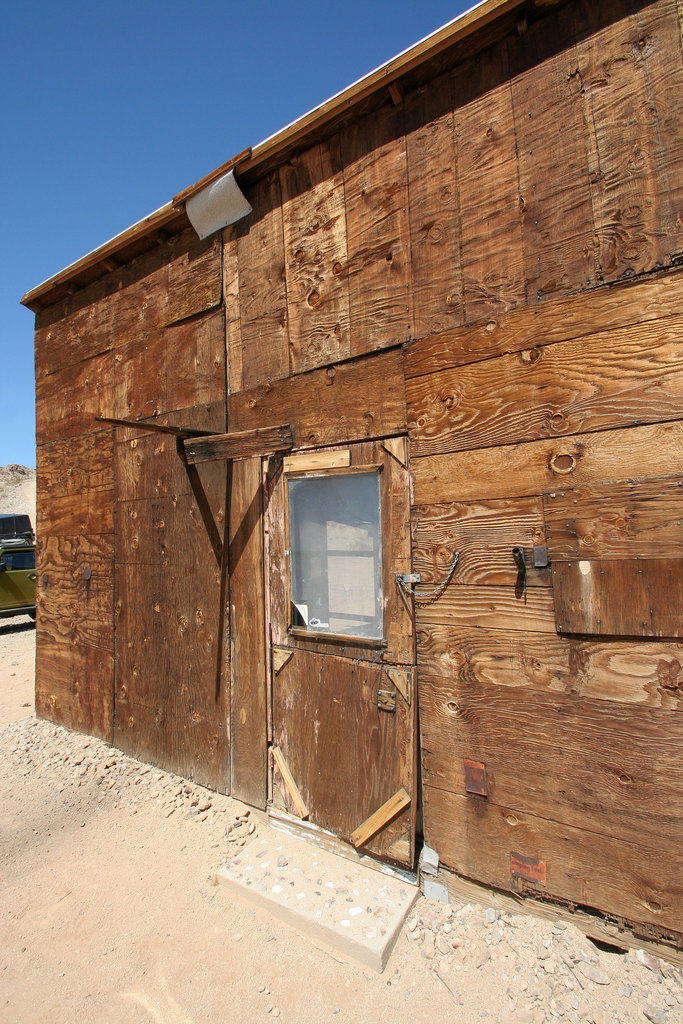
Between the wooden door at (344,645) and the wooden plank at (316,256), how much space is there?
73 cm

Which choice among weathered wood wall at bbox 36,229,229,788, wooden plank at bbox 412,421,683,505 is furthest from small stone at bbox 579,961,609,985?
weathered wood wall at bbox 36,229,229,788

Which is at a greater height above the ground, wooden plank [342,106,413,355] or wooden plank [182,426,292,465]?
wooden plank [342,106,413,355]

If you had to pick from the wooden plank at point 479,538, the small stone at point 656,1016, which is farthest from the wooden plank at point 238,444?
the small stone at point 656,1016

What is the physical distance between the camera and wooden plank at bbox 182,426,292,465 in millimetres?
3457

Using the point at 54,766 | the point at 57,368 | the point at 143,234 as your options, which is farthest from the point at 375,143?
the point at 54,766

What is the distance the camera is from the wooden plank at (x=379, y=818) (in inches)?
114

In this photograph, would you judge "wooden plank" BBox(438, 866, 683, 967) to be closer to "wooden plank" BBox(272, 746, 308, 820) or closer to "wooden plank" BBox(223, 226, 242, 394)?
"wooden plank" BBox(272, 746, 308, 820)

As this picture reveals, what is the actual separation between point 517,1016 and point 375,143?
4453 mm

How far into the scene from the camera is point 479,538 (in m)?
2.64

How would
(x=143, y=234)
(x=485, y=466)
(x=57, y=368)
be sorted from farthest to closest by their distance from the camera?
1. (x=57, y=368)
2. (x=143, y=234)
3. (x=485, y=466)

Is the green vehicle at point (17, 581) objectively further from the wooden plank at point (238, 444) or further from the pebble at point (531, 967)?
the pebble at point (531, 967)

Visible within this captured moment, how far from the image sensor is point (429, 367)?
2848 mm

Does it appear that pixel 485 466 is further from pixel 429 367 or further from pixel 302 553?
pixel 302 553

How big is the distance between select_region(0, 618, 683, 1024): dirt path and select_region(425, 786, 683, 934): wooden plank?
0.61 ft
